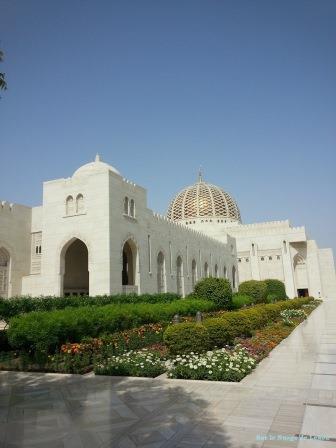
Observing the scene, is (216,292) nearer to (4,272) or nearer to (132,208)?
(132,208)

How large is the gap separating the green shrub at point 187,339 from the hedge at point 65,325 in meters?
2.41

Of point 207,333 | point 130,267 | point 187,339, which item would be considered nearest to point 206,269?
point 130,267

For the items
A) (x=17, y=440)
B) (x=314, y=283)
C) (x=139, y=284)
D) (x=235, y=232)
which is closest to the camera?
(x=17, y=440)

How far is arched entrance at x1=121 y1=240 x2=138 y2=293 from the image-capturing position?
70.6ft

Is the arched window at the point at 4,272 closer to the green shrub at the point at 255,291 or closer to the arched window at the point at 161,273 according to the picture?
the arched window at the point at 161,273

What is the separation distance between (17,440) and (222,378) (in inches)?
141

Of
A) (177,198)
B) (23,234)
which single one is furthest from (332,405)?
(177,198)

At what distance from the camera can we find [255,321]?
12766mm

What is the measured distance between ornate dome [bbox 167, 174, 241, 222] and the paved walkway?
4123 cm

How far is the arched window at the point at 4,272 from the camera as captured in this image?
20469mm

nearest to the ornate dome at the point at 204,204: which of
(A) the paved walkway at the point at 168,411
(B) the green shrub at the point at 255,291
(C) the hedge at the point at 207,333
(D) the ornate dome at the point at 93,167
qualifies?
(B) the green shrub at the point at 255,291

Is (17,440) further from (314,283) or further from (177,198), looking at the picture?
(177,198)

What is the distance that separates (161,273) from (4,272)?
32.3ft

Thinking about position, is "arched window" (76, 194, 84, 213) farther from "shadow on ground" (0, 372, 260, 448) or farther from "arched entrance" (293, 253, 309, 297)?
"arched entrance" (293, 253, 309, 297)
